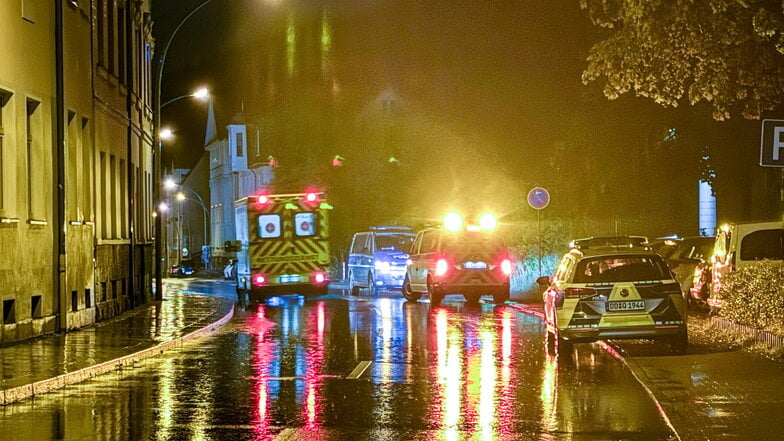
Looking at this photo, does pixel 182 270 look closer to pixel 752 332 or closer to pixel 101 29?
pixel 101 29

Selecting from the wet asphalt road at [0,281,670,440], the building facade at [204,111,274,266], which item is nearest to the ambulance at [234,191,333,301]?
the wet asphalt road at [0,281,670,440]

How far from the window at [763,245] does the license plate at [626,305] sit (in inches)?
218

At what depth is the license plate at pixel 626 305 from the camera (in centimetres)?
1511

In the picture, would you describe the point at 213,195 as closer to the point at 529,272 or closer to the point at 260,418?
the point at 529,272

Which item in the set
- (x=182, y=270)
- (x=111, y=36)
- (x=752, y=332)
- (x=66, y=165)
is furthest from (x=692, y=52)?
(x=182, y=270)

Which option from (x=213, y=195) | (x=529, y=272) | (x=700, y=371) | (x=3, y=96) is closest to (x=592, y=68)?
(x=700, y=371)

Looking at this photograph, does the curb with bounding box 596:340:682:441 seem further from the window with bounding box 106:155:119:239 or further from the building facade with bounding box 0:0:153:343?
the window with bounding box 106:155:119:239

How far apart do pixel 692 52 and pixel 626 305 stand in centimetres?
444

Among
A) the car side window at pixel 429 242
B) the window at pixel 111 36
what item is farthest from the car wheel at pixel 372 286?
the window at pixel 111 36

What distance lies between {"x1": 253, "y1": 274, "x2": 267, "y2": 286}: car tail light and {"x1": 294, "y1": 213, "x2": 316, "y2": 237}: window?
158 cm

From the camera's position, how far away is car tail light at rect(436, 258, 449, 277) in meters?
27.9

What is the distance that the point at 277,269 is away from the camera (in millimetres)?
33000

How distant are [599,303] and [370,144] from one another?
37059 millimetres

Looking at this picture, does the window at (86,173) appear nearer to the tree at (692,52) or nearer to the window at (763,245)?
the tree at (692,52)
